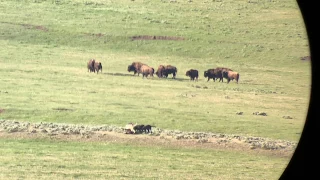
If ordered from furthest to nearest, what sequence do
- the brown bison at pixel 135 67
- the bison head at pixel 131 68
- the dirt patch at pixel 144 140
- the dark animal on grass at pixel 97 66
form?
the bison head at pixel 131 68
the brown bison at pixel 135 67
the dark animal on grass at pixel 97 66
the dirt patch at pixel 144 140

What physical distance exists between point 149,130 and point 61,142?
41.7 inches

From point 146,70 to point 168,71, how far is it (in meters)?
0.34

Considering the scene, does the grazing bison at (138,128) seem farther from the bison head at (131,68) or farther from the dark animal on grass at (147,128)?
the bison head at (131,68)

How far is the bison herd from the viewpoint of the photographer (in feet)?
29.5

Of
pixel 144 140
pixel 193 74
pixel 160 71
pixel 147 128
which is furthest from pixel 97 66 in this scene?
pixel 144 140

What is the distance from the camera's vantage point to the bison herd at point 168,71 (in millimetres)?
9004

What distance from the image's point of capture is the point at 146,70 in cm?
957

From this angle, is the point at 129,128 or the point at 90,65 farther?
the point at 90,65

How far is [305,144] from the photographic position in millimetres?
4836

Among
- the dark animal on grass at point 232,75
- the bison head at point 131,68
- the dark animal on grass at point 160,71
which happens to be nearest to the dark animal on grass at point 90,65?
the bison head at point 131,68

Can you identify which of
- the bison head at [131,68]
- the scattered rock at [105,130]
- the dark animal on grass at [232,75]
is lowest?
the scattered rock at [105,130]

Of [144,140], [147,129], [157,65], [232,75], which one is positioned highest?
[157,65]

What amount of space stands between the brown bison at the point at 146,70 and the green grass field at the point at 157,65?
15 cm

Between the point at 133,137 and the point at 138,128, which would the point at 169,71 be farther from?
the point at 133,137
